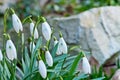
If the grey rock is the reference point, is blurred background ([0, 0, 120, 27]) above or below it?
above

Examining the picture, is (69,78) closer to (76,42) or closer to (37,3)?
(76,42)

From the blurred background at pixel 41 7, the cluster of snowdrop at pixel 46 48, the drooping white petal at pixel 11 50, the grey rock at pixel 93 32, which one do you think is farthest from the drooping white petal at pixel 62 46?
the blurred background at pixel 41 7

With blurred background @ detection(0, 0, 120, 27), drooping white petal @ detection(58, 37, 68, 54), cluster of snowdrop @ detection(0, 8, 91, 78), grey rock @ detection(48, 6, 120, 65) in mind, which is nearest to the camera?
cluster of snowdrop @ detection(0, 8, 91, 78)

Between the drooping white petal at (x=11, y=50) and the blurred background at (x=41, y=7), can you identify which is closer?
the drooping white petal at (x=11, y=50)

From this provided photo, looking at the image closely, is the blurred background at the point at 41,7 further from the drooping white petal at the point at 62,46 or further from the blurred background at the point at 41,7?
the drooping white petal at the point at 62,46

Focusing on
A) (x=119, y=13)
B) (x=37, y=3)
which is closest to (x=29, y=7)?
(x=37, y=3)

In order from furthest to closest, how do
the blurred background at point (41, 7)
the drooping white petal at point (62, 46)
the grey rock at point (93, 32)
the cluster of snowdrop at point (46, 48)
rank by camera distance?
the blurred background at point (41, 7) < the grey rock at point (93, 32) < the drooping white petal at point (62, 46) < the cluster of snowdrop at point (46, 48)

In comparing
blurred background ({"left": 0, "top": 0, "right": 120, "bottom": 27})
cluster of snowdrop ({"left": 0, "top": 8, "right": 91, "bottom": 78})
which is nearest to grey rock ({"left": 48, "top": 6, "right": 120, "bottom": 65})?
cluster of snowdrop ({"left": 0, "top": 8, "right": 91, "bottom": 78})

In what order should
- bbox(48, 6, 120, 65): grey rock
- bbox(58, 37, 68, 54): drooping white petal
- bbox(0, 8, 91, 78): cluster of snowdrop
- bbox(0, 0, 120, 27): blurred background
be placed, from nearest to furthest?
1. bbox(0, 8, 91, 78): cluster of snowdrop
2. bbox(58, 37, 68, 54): drooping white petal
3. bbox(48, 6, 120, 65): grey rock
4. bbox(0, 0, 120, 27): blurred background

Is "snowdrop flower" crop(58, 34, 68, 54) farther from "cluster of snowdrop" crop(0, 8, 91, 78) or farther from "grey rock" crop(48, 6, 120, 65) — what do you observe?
"grey rock" crop(48, 6, 120, 65)
